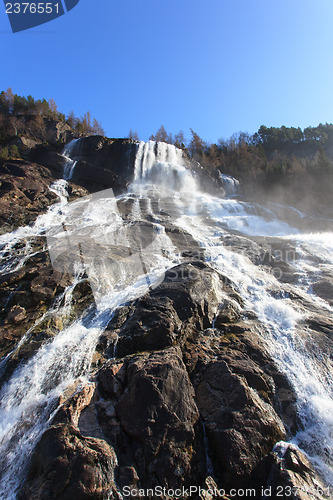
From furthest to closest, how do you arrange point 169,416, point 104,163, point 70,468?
point 104,163 → point 169,416 → point 70,468

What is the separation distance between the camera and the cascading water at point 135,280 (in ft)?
16.8

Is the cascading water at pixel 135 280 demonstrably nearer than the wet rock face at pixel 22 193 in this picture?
Yes

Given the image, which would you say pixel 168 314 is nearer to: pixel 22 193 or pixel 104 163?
pixel 22 193

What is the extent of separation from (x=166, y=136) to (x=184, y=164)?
32.3 metres

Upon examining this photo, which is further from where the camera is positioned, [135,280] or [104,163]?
[104,163]

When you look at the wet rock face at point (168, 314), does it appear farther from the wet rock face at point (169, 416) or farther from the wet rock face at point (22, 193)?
the wet rock face at point (22, 193)

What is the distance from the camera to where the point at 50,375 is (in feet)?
19.3

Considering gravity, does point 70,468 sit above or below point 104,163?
below

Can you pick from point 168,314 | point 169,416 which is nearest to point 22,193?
point 168,314

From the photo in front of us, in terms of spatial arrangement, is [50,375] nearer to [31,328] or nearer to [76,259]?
[31,328]

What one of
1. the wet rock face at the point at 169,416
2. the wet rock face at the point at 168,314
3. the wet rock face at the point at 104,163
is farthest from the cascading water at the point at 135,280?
the wet rock face at the point at 104,163

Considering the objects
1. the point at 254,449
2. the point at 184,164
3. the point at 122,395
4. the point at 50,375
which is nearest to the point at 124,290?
the point at 50,375

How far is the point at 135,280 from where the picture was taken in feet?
33.0

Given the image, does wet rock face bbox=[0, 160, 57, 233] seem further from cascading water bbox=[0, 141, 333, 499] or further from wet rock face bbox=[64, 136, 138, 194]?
wet rock face bbox=[64, 136, 138, 194]
